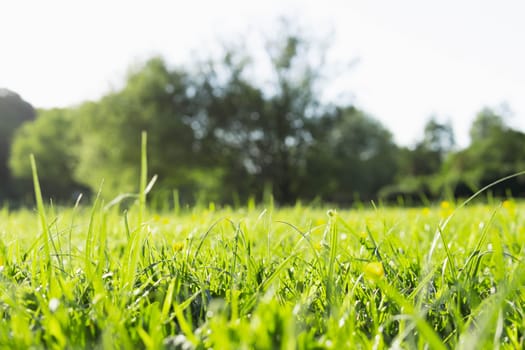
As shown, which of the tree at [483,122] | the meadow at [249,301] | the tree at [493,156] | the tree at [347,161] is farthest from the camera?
the tree at [483,122]

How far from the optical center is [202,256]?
135 centimetres

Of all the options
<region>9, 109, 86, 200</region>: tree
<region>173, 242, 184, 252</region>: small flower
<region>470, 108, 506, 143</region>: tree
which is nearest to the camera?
<region>173, 242, 184, 252</region>: small flower

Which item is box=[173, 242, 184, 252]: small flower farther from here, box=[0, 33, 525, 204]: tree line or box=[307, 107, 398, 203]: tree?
box=[0, 33, 525, 204]: tree line

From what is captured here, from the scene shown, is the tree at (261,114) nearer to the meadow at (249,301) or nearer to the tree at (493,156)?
the tree at (493,156)

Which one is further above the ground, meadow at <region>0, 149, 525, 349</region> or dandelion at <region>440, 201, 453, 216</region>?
meadow at <region>0, 149, 525, 349</region>

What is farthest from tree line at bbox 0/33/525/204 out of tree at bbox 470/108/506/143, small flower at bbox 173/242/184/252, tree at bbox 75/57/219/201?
tree at bbox 470/108/506/143

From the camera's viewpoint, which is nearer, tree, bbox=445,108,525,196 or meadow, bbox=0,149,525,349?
meadow, bbox=0,149,525,349

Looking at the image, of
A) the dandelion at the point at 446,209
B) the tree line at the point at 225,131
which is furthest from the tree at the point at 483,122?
the dandelion at the point at 446,209

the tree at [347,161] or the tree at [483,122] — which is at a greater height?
the tree at [483,122]

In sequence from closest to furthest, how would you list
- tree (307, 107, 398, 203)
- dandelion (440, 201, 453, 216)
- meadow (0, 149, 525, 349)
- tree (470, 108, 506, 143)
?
1. meadow (0, 149, 525, 349)
2. dandelion (440, 201, 453, 216)
3. tree (307, 107, 398, 203)
4. tree (470, 108, 506, 143)

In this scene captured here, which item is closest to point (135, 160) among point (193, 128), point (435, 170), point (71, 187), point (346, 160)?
point (193, 128)

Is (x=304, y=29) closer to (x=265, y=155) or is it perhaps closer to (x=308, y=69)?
(x=308, y=69)

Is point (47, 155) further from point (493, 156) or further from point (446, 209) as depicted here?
point (446, 209)

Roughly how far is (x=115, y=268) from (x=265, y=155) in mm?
22478
